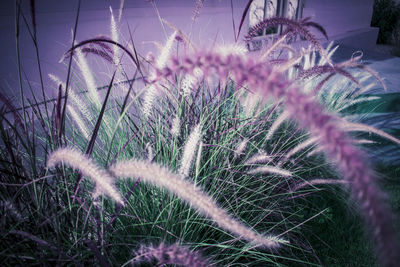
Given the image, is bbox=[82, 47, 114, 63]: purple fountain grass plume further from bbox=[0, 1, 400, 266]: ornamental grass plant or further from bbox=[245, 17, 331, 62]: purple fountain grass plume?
bbox=[245, 17, 331, 62]: purple fountain grass plume

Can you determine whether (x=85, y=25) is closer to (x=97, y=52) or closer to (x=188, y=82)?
(x=97, y=52)

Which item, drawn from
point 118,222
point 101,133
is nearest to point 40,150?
point 101,133

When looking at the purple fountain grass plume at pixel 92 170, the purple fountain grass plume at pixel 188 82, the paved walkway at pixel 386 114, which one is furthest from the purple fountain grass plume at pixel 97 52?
the paved walkway at pixel 386 114

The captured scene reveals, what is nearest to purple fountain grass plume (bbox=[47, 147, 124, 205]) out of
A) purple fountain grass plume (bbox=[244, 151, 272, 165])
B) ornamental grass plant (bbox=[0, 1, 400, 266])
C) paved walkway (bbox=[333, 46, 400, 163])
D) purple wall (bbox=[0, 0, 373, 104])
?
ornamental grass plant (bbox=[0, 1, 400, 266])

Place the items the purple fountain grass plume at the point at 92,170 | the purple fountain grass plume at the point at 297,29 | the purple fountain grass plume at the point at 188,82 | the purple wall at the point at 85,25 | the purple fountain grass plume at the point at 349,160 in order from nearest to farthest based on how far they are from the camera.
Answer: the purple fountain grass plume at the point at 349,160, the purple fountain grass plume at the point at 92,170, the purple fountain grass plume at the point at 188,82, the purple fountain grass plume at the point at 297,29, the purple wall at the point at 85,25

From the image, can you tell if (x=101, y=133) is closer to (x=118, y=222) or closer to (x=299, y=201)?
(x=118, y=222)

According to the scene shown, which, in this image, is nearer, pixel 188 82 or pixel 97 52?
pixel 188 82

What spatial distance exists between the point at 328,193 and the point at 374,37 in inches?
436

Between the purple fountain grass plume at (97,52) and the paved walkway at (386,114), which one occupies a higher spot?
the purple fountain grass plume at (97,52)

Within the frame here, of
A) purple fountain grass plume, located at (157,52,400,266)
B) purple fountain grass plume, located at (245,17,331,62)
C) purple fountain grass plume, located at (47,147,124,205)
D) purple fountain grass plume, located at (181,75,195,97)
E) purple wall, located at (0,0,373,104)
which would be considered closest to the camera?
purple fountain grass plume, located at (157,52,400,266)

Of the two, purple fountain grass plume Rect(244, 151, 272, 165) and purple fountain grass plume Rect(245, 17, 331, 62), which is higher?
purple fountain grass plume Rect(245, 17, 331, 62)

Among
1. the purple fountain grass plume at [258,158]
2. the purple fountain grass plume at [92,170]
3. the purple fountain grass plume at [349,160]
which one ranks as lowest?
the purple fountain grass plume at [258,158]

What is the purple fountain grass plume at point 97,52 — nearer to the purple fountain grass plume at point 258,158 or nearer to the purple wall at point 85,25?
the purple wall at point 85,25

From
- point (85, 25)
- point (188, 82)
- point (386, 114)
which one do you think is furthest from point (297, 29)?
point (386, 114)
